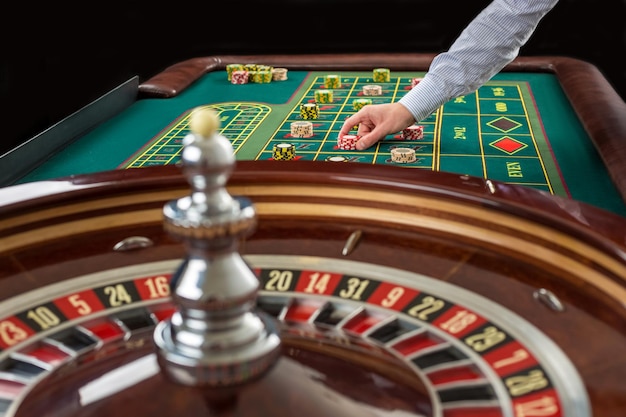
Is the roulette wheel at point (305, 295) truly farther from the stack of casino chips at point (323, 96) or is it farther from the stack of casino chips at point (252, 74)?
the stack of casino chips at point (252, 74)

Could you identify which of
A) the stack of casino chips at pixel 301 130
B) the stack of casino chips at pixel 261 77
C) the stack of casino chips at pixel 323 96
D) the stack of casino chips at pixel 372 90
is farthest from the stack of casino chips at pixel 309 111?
the stack of casino chips at pixel 261 77

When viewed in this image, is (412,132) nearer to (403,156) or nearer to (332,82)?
(403,156)

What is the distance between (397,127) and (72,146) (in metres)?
1.19

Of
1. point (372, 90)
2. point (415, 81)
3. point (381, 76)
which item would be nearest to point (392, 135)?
point (372, 90)

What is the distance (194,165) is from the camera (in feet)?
2.83

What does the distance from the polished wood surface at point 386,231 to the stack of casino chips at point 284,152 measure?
961mm

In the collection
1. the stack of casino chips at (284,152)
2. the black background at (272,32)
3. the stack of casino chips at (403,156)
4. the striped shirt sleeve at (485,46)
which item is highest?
the striped shirt sleeve at (485,46)

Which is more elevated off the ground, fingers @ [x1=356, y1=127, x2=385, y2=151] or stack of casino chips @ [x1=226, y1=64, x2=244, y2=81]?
fingers @ [x1=356, y1=127, x2=385, y2=151]

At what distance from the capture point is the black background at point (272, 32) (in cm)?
622

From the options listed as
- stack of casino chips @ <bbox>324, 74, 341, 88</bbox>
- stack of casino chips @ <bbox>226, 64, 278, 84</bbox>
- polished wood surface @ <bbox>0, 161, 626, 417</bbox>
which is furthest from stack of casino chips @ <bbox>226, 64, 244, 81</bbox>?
polished wood surface @ <bbox>0, 161, 626, 417</bbox>

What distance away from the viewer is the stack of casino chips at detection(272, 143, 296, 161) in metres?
2.56

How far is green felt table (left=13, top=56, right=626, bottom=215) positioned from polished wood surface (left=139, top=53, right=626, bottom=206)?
3 centimetres

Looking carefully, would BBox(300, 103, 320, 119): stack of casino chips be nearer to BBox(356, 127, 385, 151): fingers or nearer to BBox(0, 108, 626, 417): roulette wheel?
BBox(356, 127, 385, 151): fingers

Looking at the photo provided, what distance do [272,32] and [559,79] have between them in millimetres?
3192
